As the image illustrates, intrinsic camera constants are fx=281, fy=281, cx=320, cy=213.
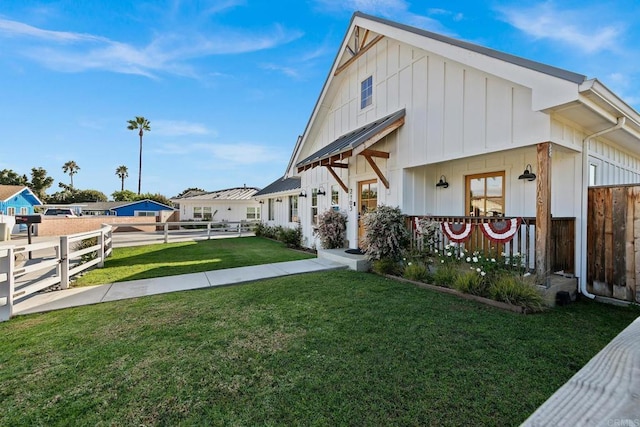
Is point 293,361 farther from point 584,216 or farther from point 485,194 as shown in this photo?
point 485,194

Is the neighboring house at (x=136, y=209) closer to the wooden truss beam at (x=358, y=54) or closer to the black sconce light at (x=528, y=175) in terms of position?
the wooden truss beam at (x=358, y=54)

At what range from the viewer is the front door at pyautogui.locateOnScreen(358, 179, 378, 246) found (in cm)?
891

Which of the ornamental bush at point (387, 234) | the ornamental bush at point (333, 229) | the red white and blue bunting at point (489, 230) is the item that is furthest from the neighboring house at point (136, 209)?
the red white and blue bunting at point (489, 230)

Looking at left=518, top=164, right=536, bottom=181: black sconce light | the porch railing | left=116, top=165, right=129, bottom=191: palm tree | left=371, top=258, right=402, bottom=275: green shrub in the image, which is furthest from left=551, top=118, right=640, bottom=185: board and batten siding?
left=116, top=165, right=129, bottom=191: palm tree

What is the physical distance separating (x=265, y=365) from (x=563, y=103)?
568 centimetres

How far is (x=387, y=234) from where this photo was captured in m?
7.12

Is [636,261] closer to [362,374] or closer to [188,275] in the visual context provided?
[362,374]

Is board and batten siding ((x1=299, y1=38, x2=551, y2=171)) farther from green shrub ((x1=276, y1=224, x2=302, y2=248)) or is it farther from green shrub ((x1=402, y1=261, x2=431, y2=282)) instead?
green shrub ((x1=276, y1=224, x2=302, y2=248))

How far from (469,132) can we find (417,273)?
3.25m

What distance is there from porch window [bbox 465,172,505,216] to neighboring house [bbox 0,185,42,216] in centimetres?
3654

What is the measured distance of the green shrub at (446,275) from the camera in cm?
565

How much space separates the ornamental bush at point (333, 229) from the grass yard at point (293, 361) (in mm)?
4869

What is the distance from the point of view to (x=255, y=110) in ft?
57.4

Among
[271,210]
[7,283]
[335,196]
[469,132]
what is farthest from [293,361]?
[271,210]
